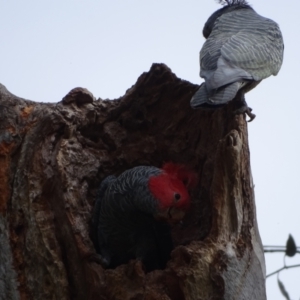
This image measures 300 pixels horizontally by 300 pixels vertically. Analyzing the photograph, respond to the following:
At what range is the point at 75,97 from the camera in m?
3.03

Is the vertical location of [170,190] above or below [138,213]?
above

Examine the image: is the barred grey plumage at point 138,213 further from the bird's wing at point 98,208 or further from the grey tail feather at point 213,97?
the grey tail feather at point 213,97

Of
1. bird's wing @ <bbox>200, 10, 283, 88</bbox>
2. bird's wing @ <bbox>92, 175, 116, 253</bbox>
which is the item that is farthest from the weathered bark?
bird's wing @ <bbox>200, 10, 283, 88</bbox>

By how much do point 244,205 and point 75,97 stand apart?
1.14 m

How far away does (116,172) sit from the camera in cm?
333

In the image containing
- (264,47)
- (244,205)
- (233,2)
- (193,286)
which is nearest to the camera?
(193,286)

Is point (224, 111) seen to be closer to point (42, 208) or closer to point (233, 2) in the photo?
point (42, 208)

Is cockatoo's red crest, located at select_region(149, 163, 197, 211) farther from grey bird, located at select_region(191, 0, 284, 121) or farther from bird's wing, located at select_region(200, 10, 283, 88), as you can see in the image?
bird's wing, located at select_region(200, 10, 283, 88)

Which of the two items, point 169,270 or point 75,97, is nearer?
point 169,270

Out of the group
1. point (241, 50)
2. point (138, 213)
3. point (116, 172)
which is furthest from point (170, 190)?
point (241, 50)

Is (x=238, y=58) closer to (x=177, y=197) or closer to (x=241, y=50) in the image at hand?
(x=241, y=50)

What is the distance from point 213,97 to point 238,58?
2.38ft

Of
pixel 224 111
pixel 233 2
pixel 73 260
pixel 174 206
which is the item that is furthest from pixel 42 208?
pixel 233 2

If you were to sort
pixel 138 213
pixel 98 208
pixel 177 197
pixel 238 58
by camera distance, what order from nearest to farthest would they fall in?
pixel 177 197 < pixel 138 213 < pixel 98 208 < pixel 238 58
